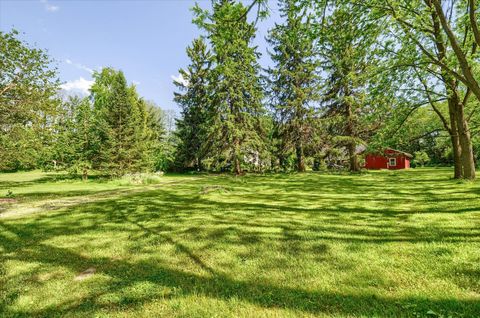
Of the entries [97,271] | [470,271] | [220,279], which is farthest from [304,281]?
[97,271]

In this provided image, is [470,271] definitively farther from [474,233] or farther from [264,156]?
[264,156]

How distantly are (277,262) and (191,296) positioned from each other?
1.65 m

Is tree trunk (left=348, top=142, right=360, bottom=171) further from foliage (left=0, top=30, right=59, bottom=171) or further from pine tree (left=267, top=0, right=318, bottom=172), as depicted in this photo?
foliage (left=0, top=30, right=59, bottom=171)

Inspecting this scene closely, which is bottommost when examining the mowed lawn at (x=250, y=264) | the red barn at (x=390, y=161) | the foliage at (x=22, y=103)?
the mowed lawn at (x=250, y=264)

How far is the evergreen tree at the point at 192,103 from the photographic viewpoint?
34.4 meters

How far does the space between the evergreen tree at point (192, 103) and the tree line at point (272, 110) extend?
0.47 feet

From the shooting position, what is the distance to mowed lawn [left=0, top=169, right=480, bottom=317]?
10.4 feet


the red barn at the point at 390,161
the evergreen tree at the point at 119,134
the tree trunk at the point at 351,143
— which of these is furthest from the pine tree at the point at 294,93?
the red barn at the point at 390,161

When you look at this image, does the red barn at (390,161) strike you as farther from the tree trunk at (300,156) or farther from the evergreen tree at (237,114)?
the evergreen tree at (237,114)

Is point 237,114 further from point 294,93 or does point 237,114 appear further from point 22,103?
point 22,103

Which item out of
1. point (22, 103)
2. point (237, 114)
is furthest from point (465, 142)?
point (22, 103)

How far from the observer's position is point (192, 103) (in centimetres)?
3531

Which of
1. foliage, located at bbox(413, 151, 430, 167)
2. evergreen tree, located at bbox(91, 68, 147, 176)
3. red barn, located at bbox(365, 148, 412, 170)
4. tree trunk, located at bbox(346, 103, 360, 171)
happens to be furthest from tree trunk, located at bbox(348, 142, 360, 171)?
foliage, located at bbox(413, 151, 430, 167)

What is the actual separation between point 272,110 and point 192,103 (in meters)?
12.4
